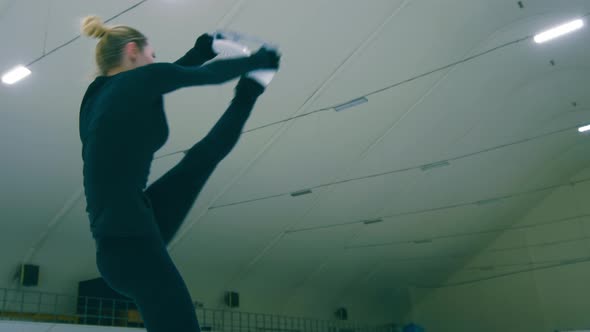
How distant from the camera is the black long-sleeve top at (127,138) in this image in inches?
41.3

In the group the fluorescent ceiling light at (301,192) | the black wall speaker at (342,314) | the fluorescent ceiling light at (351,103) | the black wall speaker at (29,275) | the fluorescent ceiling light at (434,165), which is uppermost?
the fluorescent ceiling light at (351,103)

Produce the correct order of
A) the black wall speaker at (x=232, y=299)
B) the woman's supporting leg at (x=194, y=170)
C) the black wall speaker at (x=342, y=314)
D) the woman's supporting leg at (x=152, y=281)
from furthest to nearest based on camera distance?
the black wall speaker at (x=342, y=314) → the black wall speaker at (x=232, y=299) → the woman's supporting leg at (x=194, y=170) → the woman's supporting leg at (x=152, y=281)

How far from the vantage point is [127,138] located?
1095 mm

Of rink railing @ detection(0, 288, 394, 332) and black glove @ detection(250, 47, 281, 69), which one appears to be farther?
rink railing @ detection(0, 288, 394, 332)

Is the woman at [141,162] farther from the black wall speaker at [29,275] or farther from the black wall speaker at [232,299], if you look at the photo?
the black wall speaker at [232,299]

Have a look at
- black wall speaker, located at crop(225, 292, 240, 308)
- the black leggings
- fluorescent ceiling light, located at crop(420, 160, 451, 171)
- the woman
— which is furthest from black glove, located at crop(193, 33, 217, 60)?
black wall speaker, located at crop(225, 292, 240, 308)

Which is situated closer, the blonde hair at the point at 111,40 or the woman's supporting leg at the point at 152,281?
the woman's supporting leg at the point at 152,281

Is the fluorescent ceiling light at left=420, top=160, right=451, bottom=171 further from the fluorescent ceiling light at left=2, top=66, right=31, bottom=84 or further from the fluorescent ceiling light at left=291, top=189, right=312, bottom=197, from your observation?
the fluorescent ceiling light at left=2, top=66, right=31, bottom=84

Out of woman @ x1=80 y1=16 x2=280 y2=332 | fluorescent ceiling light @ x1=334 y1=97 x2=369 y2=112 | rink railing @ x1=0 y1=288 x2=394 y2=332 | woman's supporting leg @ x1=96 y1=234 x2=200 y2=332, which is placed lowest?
woman's supporting leg @ x1=96 y1=234 x2=200 y2=332

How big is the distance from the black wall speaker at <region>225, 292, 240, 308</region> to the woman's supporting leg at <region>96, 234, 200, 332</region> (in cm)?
1088

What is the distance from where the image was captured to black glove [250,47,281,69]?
127 centimetres

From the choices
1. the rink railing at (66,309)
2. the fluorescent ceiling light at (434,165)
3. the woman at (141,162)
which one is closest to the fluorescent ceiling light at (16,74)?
the rink railing at (66,309)

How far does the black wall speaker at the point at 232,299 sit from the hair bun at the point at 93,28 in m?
10.8

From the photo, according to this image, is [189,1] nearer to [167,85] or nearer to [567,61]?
[167,85]
